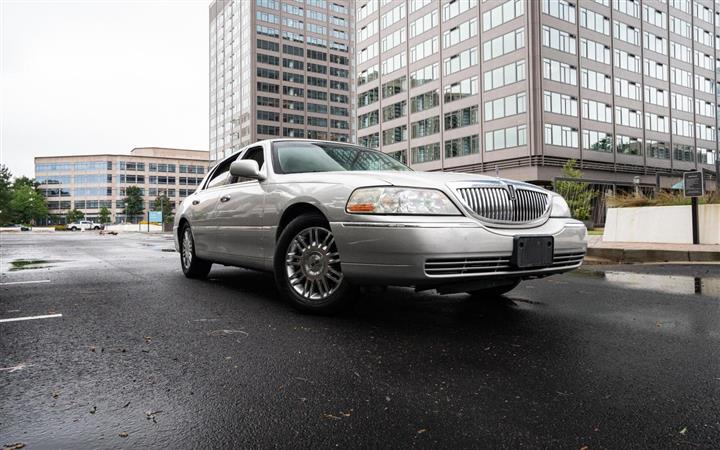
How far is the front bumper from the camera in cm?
332

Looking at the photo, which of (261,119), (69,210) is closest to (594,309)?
(261,119)

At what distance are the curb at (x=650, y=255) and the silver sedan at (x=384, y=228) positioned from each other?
5.97 meters

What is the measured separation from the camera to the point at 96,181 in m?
116

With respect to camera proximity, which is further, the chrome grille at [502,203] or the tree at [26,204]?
the tree at [26,204]

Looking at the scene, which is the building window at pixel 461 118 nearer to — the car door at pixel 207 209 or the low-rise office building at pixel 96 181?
the car door at pixel 207 209

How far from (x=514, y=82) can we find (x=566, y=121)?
18.7 ft

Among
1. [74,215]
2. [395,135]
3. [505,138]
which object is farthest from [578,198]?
[74,215]

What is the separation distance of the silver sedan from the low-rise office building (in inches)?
4751

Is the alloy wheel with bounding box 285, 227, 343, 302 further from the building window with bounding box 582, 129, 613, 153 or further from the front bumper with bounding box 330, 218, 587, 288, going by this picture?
the building window with bounding box 582, 129, 613, 153

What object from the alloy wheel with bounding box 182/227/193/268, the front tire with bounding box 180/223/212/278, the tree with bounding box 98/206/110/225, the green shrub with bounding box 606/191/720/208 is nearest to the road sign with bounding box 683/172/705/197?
the green shrub with bounding box 606/191/720/208

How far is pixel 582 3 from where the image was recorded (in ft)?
141

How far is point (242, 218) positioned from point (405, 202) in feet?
7.52

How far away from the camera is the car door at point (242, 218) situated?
4.82m

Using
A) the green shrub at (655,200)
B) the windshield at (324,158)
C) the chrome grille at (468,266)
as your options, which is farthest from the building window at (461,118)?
the chrome grille at (468,266)
